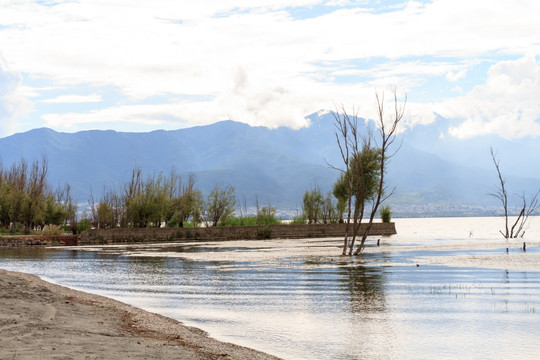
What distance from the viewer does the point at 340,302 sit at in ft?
73.5

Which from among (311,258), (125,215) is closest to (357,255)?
(311,258)

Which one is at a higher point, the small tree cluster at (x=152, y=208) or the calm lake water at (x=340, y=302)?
the small tree cluster at (x=152, y=208)

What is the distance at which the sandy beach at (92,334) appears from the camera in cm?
1195

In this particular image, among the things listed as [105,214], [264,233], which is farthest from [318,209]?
[105,214]

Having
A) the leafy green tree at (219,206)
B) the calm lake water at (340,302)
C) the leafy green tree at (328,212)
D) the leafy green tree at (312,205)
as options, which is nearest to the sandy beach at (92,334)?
the calm lake water at (340,302)

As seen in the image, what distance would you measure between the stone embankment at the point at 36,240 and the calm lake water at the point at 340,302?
30.4 meters

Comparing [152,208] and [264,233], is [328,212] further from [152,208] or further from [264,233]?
[152,208]

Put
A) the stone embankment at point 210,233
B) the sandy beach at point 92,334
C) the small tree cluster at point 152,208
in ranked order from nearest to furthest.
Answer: the sandy beach at point 92,334
the stone embankment at point 210,233
the small tree cluster at point 152,208

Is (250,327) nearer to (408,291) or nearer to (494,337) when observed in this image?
(494,337)

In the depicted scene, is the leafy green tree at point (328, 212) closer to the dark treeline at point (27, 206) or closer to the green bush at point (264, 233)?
the green bush at point (264, 233)

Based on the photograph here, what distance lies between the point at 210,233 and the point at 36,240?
21.1 meters

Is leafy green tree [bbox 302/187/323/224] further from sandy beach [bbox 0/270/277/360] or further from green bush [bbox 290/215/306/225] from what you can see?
sandy beach [bbox 0/270/277/360]

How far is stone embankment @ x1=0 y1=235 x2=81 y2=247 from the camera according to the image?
2741 inches

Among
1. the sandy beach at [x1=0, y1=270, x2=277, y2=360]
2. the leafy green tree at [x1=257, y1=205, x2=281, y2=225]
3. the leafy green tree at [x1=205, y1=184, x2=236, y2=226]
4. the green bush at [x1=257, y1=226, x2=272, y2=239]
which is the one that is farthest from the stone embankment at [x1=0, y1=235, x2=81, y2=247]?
the sandy beach at [x1=0, y1=270, x2=277, y2=360]
